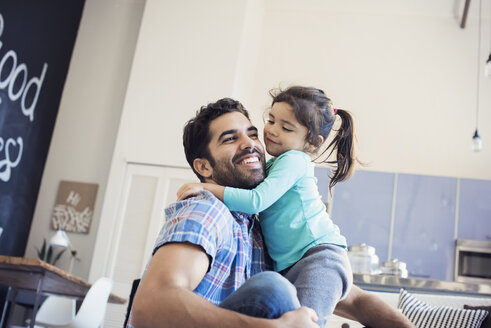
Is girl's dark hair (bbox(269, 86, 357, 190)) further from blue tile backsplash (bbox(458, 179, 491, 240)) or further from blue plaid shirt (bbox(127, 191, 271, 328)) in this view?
blue tile backsplash (bbox(458, 179, 491, 240))

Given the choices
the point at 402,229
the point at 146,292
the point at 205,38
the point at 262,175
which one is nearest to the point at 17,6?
the point at 205,38

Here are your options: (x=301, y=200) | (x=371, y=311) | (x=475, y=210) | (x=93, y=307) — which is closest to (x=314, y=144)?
(x=301, y=200)

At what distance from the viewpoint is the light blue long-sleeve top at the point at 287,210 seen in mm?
1443

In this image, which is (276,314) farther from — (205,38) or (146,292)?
(205,38)

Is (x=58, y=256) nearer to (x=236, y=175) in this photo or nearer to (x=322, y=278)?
(x=236, y=175)

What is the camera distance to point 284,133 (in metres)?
1.87

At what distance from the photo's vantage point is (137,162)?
615 centimetres

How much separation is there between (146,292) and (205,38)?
18.8 ft

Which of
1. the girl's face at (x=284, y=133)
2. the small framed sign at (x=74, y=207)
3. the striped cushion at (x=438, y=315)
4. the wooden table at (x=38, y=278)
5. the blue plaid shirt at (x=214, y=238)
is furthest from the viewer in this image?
the small framed sign at (x=74, y=207)

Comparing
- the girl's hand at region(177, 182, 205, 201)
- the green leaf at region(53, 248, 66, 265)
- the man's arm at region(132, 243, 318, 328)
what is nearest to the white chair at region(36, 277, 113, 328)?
the green leaf at region(53, 248, 66, 265)

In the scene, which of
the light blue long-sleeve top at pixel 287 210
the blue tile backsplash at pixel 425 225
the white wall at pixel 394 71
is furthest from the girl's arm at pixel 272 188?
the white wall at pixel 394 71

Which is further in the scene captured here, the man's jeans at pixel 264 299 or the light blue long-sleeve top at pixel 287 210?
the light blue long-sleeve top at pixel 287 210

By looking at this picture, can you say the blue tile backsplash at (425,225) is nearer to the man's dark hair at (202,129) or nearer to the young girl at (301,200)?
the young girl at (301,200)

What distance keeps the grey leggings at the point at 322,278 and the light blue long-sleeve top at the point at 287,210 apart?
0.05m
